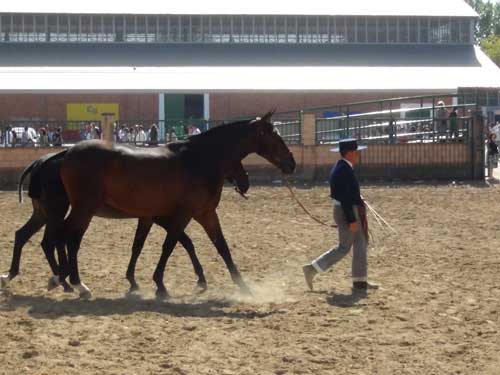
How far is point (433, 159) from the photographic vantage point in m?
26.4

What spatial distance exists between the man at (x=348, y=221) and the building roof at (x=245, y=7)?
49.3 m

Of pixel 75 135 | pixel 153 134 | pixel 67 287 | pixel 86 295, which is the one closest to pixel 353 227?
pixel 86 295

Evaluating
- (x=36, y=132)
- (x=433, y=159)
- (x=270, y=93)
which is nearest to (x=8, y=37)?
(x=270, y=93)

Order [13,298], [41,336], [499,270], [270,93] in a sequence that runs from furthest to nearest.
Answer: [270,93], [499,270], [13,298], [41,336]

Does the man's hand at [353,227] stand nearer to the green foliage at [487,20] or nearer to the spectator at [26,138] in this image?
the spectator at [26,138]

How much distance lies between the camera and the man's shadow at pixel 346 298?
939cm

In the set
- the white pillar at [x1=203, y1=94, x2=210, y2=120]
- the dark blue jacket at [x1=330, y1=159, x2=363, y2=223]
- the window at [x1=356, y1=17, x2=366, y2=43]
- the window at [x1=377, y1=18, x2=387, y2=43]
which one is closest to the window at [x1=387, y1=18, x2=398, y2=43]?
the window at [x1=377, y1=18, x2=387, y2=43]

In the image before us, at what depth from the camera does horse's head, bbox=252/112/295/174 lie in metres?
10.6

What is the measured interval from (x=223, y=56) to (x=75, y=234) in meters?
48.1

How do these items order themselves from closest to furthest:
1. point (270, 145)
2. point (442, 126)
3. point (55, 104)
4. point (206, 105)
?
point (270, 145) → point (442, 126) → point (55, 104) → point (206, 105)

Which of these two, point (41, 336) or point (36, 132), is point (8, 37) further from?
point (41, 336)

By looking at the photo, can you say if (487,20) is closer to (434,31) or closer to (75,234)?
(434,31)

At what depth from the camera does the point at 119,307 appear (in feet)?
30.4

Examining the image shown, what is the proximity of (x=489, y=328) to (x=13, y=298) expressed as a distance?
4451 mm
